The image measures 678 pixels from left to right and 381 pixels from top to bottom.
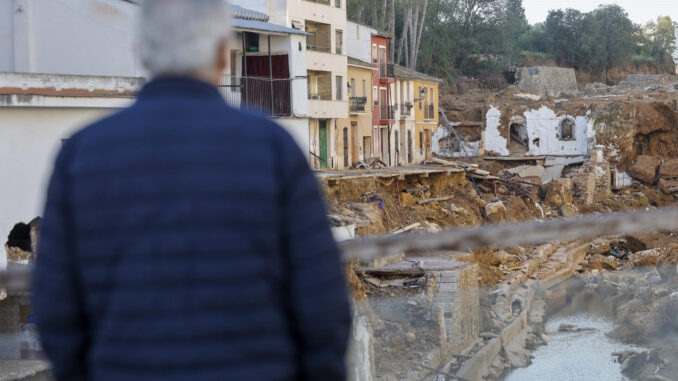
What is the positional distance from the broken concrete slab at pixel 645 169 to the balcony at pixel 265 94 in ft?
89.1

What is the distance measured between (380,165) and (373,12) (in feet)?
47.9

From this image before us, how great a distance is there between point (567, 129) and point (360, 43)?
1446 cm

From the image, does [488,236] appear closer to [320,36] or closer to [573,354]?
[573,354]

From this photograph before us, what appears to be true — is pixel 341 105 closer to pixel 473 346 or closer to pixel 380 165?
pixel 380 165

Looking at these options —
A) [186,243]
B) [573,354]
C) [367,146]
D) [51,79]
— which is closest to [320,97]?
[367,146]

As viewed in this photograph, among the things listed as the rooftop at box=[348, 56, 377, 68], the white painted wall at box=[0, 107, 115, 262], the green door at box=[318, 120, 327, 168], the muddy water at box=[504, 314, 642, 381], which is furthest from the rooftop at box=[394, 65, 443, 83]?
the white painted wall at box=[0, 107, 115, 262]

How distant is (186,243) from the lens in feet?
5.41

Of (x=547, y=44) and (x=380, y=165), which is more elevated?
(x=547, y=44)

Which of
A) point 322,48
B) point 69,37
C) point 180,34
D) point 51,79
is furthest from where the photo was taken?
point 322,48

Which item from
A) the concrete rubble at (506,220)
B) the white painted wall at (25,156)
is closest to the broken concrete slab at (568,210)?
the concrete rubble at (506,220)

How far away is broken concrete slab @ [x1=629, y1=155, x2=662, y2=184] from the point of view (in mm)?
46062

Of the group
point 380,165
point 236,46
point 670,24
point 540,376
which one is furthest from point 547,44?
point 540,376

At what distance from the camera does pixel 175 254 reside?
1.65 m

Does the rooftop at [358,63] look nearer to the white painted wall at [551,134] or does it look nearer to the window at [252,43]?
the window at [252,43]
